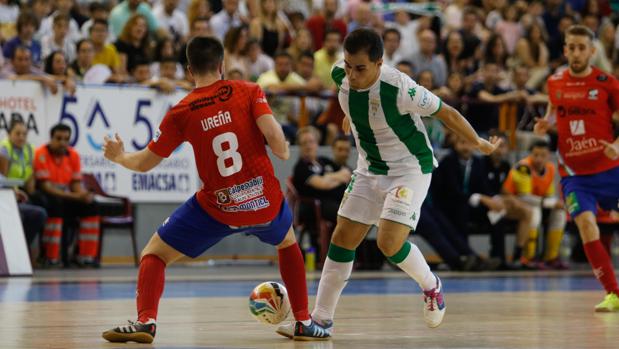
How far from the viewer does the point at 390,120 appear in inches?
318

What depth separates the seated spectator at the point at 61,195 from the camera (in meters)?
16.7

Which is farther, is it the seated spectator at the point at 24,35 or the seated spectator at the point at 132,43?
the seated spectator at the point at 132,43

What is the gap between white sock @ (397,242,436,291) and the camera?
8.29 m

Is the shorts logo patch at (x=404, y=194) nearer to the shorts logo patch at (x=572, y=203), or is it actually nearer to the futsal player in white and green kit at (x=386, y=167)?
the futsal player in white and green kit at (x=386, y=167)

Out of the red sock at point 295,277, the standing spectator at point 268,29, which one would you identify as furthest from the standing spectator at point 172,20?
the red sock at point 295,277

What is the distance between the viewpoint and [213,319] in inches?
363

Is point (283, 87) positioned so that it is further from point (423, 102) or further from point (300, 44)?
point (423, 102)

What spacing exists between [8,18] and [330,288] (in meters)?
11.8

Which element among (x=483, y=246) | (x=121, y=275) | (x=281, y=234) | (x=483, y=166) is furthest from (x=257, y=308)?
(x=483, y=246)

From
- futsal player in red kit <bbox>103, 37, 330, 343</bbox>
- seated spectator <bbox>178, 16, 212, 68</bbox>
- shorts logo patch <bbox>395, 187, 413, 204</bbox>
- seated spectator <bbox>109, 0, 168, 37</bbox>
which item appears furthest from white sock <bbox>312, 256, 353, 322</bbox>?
seated spectator <bbox>109, 0, 168, 37</bbox>

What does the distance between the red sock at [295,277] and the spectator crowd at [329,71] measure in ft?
30.7

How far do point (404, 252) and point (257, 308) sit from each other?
111cm

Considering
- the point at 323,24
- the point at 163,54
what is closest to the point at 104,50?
the point at 163,54

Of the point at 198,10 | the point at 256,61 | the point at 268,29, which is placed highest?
the point at 198,10
